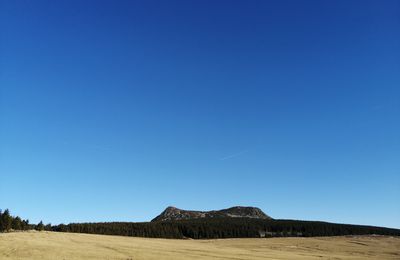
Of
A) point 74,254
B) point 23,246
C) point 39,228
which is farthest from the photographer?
point 39,228

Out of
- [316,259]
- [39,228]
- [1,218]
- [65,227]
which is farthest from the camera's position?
[65,227]

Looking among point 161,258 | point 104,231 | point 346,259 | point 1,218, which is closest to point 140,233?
point 104,231

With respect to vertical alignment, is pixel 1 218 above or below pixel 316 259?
above

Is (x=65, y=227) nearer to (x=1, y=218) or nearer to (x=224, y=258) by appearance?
(x=1, y=218)

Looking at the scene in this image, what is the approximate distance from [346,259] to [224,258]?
94.7 feet

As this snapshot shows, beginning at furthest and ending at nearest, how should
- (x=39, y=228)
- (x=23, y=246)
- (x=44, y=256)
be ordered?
(x=39, y=228) < (x=23, y=246) < (x=44, y=256)

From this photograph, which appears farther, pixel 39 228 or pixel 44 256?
pixel 39 228

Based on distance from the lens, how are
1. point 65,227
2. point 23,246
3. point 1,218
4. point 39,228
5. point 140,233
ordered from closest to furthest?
point 23,246 < point 1,218 < point 39,228 < point 65,227 < point 140,233

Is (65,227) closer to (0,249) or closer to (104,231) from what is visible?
(104,231)

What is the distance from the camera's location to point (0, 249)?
61.0 m

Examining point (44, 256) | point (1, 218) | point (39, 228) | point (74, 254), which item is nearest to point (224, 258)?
point (74, 254)

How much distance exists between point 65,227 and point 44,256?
122280mm

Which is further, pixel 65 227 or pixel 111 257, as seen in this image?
pixel 65 227

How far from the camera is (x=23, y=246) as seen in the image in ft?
218
